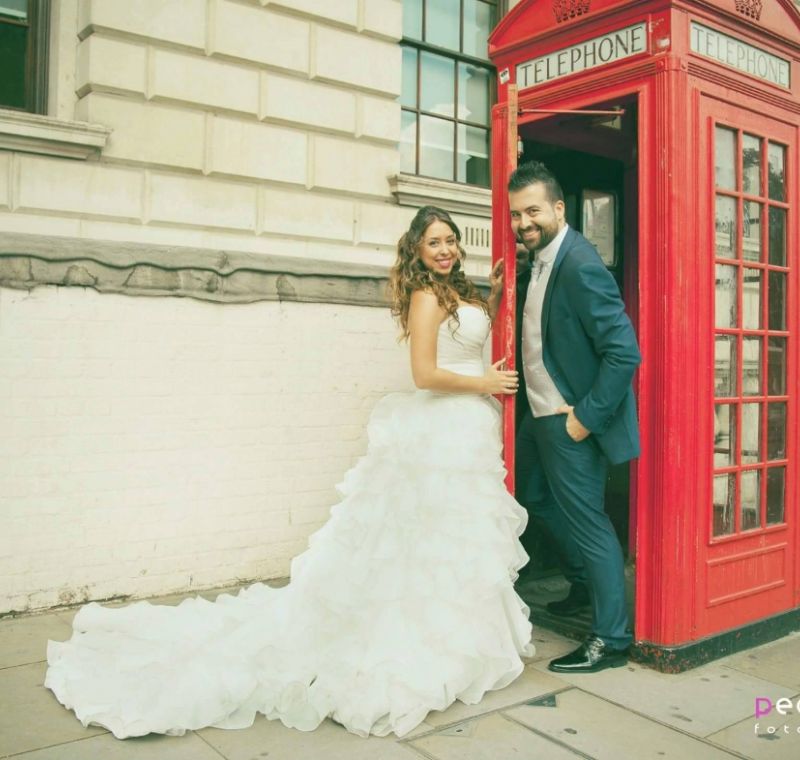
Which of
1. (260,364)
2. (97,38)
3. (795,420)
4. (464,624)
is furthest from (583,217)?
(97,38)

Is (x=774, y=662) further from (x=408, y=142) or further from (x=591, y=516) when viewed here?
(x=408, y=142)

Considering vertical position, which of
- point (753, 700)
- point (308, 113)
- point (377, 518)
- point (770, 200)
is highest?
point (308, 113)

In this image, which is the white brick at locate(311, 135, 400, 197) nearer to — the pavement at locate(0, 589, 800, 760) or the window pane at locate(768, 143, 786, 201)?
the window pane at locate(768, 143, 786, 201)

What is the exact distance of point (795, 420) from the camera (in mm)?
4328

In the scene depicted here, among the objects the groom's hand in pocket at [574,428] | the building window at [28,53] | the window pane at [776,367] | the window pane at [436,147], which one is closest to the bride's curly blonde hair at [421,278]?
the groom's hand in pocket at [574,428]

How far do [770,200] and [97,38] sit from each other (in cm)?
358

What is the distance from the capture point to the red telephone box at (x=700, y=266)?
3.68 meters

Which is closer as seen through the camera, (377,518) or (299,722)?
(299,722)

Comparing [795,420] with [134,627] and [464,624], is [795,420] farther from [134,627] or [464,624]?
[134,627]

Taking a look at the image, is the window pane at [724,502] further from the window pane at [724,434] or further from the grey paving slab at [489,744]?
the grey paving slab at [489,744]

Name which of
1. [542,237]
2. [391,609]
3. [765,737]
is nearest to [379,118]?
[542,237]

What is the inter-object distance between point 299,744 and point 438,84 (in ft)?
15.9

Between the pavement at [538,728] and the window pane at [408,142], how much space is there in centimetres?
371

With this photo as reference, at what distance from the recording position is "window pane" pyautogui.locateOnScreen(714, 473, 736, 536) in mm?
3922
